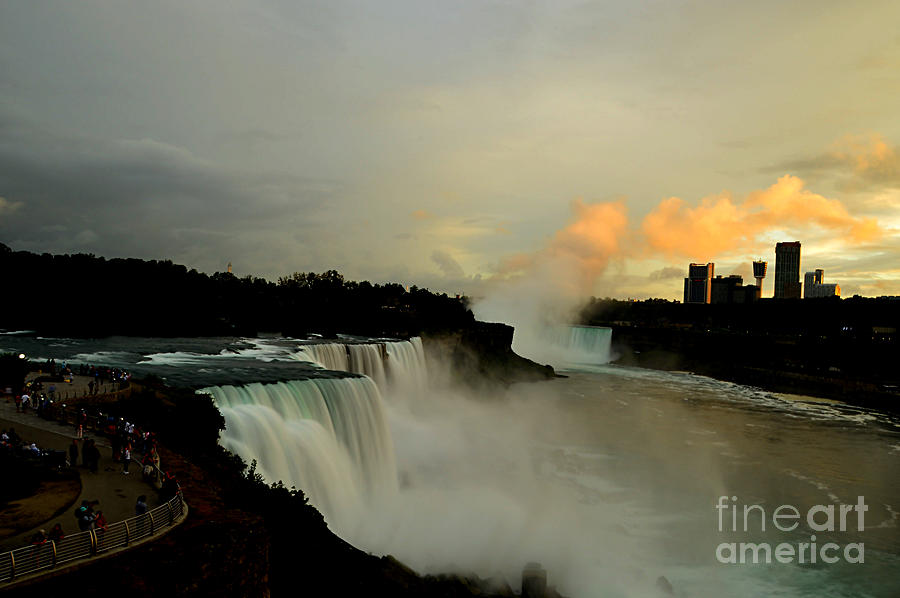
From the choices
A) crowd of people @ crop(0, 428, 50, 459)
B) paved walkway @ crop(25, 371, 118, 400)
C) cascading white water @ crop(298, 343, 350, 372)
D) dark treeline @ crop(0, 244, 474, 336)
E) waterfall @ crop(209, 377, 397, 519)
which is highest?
dark treeline @ crop(0, 244, 474, 336)

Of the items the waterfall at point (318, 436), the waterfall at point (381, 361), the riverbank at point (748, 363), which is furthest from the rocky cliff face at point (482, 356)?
the waterfall at point (318, 436)

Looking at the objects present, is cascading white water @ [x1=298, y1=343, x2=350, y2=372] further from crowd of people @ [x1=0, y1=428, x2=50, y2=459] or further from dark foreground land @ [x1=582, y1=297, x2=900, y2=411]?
dark foreground land @ [x1=582, y1=297, x2=900, y2=411]

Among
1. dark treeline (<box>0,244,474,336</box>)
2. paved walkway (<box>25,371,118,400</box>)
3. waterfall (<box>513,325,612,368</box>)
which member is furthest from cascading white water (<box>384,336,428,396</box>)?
waterfall (<box>513,325,612,368</box>)

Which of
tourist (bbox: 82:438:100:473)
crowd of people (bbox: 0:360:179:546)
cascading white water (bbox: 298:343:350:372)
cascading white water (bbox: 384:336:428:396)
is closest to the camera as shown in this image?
crowd of people (bbox: 0:360:179:546)

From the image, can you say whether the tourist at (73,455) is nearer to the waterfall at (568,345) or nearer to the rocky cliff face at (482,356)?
the rocky cliff face at (482,356)

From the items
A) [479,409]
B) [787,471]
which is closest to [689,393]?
[479,409]

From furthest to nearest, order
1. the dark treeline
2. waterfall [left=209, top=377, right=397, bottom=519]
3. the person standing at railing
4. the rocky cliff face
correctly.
Result: the dark treeline → the rocky cliff face → waterfall [left=209, top=377, right=397, bottom=519] → the person standing at railing
